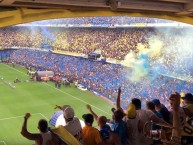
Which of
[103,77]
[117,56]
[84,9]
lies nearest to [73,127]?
[84,9]

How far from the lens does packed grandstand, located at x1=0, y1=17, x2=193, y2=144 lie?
866 inches

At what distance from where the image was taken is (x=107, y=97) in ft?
75.3

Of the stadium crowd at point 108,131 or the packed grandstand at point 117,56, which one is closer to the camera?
the stadium crowd at point 108,131

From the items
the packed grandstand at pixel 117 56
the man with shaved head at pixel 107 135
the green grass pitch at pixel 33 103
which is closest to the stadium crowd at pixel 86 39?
the packed grandstand at pixel 117 56

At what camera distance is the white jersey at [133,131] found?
288 centimetres

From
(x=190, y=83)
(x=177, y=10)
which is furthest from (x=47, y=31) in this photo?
(x=177, y=10)

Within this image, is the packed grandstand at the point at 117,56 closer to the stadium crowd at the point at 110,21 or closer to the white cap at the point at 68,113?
the stadium crowd at the point at 110,21

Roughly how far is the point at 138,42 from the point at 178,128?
2554 cm

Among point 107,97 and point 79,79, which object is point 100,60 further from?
point 107,97

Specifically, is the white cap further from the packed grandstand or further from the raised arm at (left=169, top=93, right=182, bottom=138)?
the packed grandstand

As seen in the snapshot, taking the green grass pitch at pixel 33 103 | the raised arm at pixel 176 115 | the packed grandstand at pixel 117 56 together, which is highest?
the raised arm at pixel 176 115

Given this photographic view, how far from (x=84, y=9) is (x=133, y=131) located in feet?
5.14

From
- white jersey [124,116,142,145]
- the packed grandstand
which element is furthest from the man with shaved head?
the packed grandstand

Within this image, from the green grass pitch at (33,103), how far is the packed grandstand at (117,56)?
1986 millimetres
